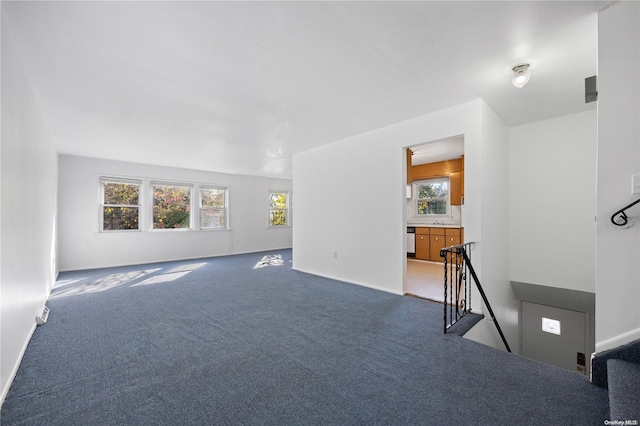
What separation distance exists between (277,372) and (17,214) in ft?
8.18

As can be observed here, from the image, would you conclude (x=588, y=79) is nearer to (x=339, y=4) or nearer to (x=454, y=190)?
(x=339, y=4)

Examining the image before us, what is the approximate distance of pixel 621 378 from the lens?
1687 millimetres

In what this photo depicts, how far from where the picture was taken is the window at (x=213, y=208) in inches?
323

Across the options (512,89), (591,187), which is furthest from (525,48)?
(591,187)

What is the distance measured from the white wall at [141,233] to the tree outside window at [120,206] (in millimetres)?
163

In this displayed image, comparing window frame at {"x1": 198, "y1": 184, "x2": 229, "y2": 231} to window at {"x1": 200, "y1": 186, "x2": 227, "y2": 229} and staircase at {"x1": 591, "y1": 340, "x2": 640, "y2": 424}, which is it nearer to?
window at {"x1": 200, "y1": 186, "x2": 227, "y2": 229}

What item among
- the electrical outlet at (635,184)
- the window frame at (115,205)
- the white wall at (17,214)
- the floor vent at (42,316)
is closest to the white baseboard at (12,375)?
the white wall at (17,214)

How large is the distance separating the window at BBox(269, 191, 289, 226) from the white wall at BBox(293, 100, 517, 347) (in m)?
3.83

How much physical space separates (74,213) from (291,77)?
631 centimetres

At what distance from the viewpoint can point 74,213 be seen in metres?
6.15

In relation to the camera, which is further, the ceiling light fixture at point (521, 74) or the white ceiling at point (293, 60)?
the ceiling light fixture at point (521, 74)

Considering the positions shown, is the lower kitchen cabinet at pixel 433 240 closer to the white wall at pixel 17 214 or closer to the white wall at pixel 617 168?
the white wall at pixel 617 168

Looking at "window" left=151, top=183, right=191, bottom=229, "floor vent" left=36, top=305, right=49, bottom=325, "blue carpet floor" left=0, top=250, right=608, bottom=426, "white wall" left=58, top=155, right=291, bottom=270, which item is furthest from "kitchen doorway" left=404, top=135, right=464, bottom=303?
"window" left=151, top=183, right=191, bottom=229

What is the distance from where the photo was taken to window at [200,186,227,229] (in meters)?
8.20
